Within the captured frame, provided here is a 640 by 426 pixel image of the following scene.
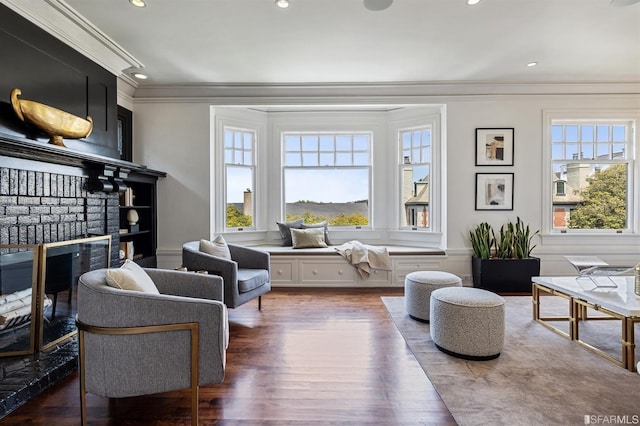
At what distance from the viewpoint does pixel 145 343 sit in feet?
5.14

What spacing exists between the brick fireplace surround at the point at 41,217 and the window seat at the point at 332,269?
88.3 inches

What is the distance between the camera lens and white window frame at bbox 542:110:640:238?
434 centimetres

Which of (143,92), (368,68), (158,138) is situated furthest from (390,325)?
(143,92)

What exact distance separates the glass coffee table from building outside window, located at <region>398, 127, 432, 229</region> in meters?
2.05

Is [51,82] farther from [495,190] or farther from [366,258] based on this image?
[495,190]

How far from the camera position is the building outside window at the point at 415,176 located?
4836mm

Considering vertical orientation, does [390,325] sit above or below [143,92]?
below

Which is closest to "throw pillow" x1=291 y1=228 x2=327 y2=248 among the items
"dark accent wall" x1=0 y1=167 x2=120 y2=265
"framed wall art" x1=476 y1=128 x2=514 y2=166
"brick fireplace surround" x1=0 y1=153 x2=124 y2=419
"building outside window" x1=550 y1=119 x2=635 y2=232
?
"dark accent wall" x1=0 y1=167 x2=120 y2=265

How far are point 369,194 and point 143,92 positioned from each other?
144 inches

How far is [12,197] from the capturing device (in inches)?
84.0

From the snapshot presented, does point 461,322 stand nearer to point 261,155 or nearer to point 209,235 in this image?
point 209,235

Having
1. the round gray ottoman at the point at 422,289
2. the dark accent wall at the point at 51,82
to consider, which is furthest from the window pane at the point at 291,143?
the round gray ottoman at the point at 422,289

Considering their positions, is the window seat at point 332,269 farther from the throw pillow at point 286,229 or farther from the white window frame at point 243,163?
the white window frame at point 243,163

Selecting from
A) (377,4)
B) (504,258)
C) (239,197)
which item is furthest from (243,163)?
(504,258)
